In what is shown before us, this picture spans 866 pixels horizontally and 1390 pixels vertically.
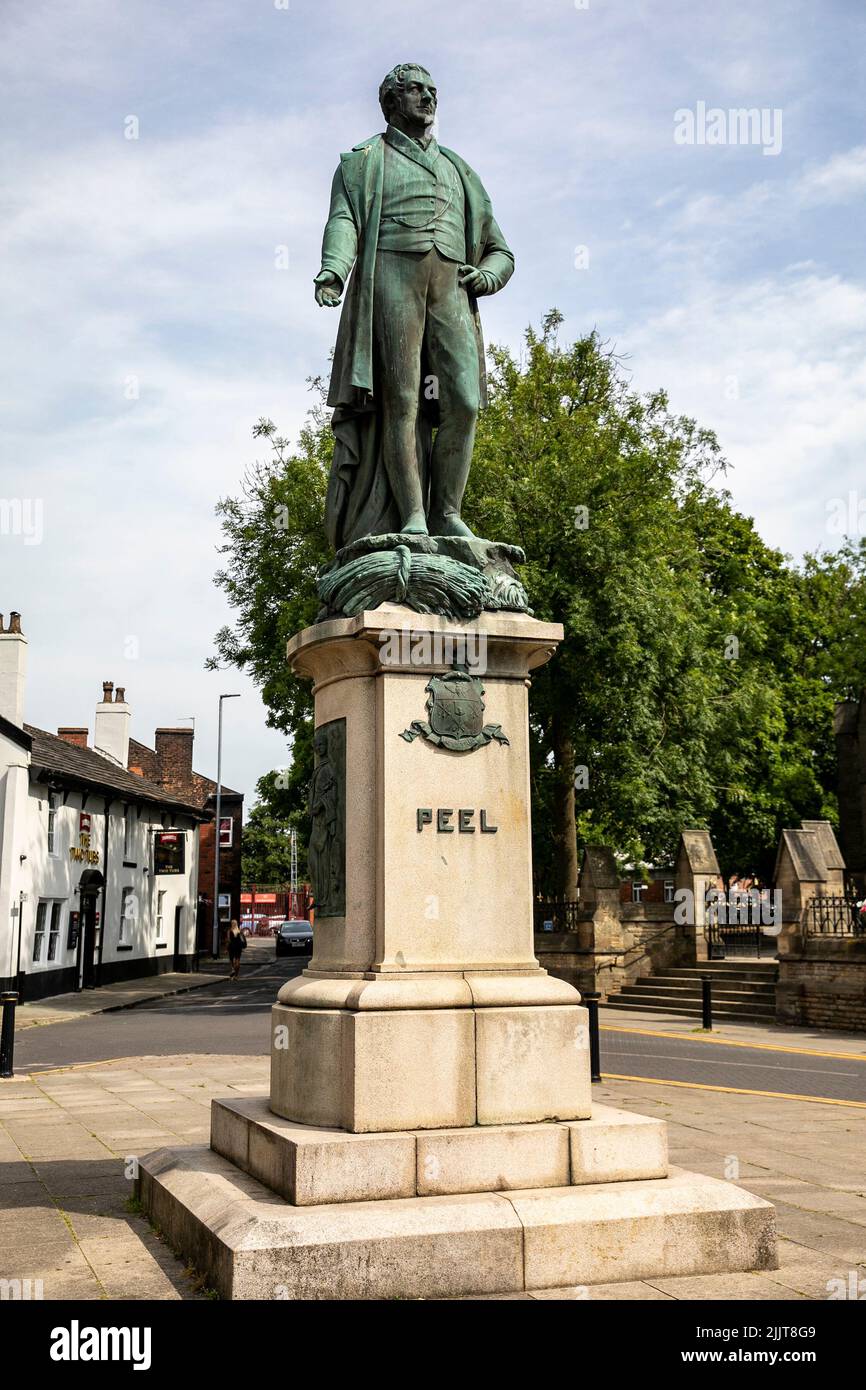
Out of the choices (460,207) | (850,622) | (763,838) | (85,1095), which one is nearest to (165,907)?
(763,838)

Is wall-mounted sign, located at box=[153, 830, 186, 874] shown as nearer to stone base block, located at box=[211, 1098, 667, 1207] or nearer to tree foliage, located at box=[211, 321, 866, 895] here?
tree foliage, located at box=[211, 321, 866, 895]

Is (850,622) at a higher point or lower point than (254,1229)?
higher

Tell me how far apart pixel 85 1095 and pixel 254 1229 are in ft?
27.1

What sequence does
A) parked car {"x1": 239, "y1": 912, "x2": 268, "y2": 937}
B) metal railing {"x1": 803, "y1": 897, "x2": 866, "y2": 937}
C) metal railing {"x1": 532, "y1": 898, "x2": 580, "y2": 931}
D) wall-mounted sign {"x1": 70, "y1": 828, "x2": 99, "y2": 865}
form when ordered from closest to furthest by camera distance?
metal railing {"x1": 803, "y1": 897, "x2": 866, "y2": 937} < metal railing {"x1": 532, "y1": 898, "x2": 580, "y2": 931} < wall-mounted sign {"x1": 70, "y1": 828, "x2": 99, "y2": 865} < parked car {"x1": 239, "y1": 912, "x2": 268, "y2": 937}

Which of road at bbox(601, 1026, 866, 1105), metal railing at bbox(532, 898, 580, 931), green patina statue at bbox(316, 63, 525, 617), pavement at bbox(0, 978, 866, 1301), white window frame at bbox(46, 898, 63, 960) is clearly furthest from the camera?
white window frame at bbox(46, 898, 63, 960)

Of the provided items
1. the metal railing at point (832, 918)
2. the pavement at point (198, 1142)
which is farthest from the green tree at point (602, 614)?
the pavement at point (198, 1142)

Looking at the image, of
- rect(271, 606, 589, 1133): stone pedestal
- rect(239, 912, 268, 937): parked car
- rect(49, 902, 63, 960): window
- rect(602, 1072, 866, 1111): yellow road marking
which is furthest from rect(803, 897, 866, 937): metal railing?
rect(239, 912, 268, 937): parked car

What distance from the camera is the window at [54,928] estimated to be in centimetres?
3222

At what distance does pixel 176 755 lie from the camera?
191 ft

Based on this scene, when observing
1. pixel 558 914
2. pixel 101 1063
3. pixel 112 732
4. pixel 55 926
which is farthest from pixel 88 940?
pixel 101 1063

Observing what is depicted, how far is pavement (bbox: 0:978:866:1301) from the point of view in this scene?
498 cm

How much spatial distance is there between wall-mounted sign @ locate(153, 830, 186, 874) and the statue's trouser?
120ft

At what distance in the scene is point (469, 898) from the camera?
5883 mm

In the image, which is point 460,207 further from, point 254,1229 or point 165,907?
point 165,907
